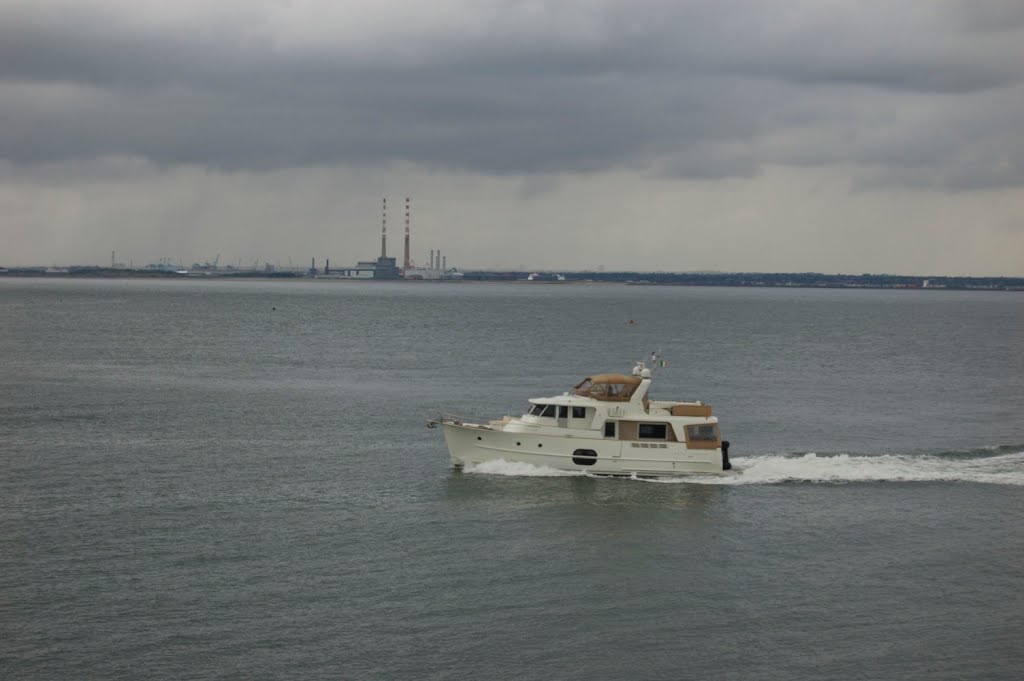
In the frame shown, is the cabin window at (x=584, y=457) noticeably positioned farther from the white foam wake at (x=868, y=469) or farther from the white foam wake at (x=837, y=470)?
the white foam wake at (x=868, y=469)

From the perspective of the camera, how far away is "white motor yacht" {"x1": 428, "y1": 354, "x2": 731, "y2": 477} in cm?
5331

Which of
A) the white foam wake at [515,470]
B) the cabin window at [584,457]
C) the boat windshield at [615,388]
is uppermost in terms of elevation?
the boat windshield at [615,388]

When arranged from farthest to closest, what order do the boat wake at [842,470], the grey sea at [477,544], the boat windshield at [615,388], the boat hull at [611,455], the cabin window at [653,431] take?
the boat windshield at [615,388]
the cabin window at [653,431]
the boat hull at [611,455]
the boat wake at [842,470]
the grey sea at [477,544]

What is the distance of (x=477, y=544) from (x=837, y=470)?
21.6 m

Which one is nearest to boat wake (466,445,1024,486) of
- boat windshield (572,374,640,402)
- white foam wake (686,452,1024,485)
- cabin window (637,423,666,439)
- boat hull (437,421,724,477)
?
white foam wake (686,452,1024,485)

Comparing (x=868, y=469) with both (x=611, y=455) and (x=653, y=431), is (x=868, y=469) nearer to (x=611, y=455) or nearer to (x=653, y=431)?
(x=653, y=431)

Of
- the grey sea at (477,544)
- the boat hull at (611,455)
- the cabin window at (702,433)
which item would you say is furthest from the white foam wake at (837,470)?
the cabin window at (702,433)

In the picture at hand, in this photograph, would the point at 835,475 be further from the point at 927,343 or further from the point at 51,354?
the point at 927,343

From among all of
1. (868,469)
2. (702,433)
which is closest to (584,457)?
(702,433)

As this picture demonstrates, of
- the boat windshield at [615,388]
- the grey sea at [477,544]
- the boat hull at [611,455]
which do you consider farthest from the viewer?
the boat windshield at [615,388]

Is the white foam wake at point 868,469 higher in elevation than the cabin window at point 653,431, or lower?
lower

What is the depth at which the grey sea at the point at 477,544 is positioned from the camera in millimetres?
31953

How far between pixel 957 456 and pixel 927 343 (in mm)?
90713

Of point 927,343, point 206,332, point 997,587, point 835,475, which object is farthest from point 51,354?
point 927,343
